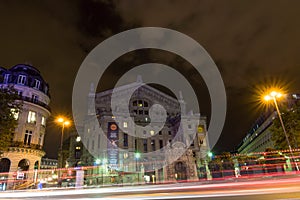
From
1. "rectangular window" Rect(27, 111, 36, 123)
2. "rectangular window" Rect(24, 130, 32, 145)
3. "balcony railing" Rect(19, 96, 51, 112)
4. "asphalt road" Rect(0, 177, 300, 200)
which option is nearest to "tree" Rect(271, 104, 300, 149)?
"asphalt road" Rect(0, 177, 300, 200)

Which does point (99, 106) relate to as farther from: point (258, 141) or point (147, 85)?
point (258, 141)

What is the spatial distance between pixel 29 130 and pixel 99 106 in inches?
899

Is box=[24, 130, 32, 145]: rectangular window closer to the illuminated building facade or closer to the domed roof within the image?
the domed roof

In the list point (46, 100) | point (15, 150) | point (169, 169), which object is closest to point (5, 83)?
point (46, 100)

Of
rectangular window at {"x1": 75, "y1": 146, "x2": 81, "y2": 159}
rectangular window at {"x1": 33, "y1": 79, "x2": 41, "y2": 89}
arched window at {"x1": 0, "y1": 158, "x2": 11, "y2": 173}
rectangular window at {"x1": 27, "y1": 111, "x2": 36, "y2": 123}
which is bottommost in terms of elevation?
arched window at {"x1": 0, "y1": 158, "x2": 11, "y2": 173}

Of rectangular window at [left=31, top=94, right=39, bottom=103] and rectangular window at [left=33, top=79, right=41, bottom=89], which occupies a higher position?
rectangular window at [left=33, top=79, right=41, bottom=89]

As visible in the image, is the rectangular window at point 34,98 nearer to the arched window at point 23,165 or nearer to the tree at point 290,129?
the arched window at point 23,165

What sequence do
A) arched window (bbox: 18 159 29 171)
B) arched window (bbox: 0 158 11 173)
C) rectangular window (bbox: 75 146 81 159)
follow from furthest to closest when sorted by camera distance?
rectangular window (bbox: 75 146 81 159) → arched window (bbox: 18 159 29 171) → arched window (bbox: 0 158 11 173)

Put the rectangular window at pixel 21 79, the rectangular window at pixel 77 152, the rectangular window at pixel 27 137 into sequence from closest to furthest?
1. the rectangular window at pixel 27 137
2. the rectangular window at pixel 21 79
3. the rectangular window at pixel 77 152

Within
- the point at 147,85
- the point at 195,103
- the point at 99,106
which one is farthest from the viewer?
the point at 195,103

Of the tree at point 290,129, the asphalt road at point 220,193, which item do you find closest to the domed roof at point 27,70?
the asphalt road at point 220,193

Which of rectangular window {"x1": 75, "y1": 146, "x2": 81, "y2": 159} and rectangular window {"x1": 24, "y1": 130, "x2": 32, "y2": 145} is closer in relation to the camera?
rectangular window {"x1": 24, "y1": 130, "x2": 32, "y2": 145}

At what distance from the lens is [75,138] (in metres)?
60.8

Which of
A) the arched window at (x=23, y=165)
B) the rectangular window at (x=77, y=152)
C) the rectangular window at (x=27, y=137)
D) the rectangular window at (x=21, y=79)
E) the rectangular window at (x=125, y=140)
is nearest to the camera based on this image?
the arched window at (x=23, y=165)
